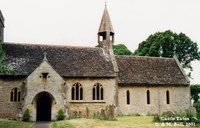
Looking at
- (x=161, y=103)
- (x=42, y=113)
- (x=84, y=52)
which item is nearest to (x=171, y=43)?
(x=161, y=103)

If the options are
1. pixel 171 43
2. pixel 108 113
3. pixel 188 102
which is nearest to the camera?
pixel 108 113

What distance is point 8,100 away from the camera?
29500mm

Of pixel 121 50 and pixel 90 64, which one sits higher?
pixel 121 50

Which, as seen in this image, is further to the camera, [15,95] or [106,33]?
[106,33]

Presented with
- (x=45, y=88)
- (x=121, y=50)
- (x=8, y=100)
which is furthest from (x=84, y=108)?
(x=121, y=50)

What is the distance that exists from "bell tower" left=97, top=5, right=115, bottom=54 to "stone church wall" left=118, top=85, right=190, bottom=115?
22.3ft

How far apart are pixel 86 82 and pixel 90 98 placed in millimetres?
2169

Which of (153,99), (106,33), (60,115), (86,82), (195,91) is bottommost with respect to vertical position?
(60,115)

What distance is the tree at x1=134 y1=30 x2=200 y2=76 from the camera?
52.1m

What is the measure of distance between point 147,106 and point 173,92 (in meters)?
4.86

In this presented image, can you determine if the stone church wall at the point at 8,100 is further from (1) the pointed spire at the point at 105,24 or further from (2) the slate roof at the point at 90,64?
(1) the pointed spire at the point at 105,24

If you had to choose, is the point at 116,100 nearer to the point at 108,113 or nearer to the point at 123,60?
the point at 108,113

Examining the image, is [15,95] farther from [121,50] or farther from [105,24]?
[121,50]

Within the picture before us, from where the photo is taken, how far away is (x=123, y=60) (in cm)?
3828
